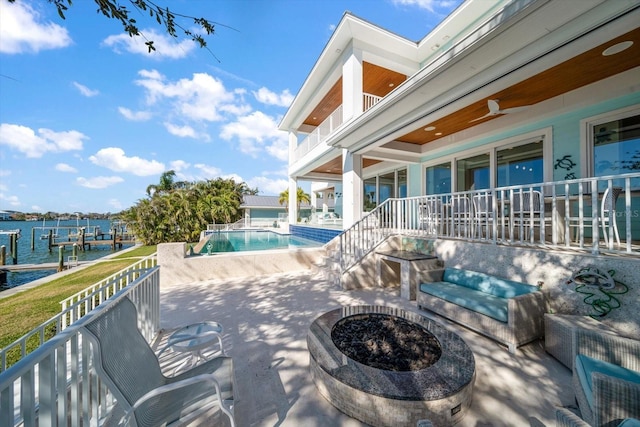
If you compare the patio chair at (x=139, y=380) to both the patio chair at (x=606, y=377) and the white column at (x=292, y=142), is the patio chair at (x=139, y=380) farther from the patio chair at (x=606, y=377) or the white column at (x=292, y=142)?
the white column at (x=292, y=142)

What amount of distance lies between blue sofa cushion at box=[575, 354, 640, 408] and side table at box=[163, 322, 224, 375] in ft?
11.0

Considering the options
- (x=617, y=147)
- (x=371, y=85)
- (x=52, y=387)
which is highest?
(x=371, y=85)

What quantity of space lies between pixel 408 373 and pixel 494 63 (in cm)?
520

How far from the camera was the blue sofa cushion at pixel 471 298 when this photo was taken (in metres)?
3.48

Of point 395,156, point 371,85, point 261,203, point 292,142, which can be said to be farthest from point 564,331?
point 261,203

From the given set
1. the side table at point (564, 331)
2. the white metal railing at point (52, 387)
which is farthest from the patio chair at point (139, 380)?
the side table at point (564, 331)

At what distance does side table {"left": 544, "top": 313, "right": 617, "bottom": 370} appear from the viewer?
286 centimetres

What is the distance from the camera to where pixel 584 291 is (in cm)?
343

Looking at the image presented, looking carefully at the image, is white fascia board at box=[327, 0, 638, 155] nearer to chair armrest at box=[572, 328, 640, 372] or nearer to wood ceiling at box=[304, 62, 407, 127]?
chair armrest at box=[572, 328, 640, 372]

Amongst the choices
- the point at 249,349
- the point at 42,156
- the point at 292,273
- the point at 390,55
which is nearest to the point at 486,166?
the point at 390,55

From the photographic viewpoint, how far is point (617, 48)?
390 centimetres

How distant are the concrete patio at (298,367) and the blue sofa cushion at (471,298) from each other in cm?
43

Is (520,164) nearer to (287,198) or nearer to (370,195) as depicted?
(370,195)

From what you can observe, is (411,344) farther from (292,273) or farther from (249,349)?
(292,273)
